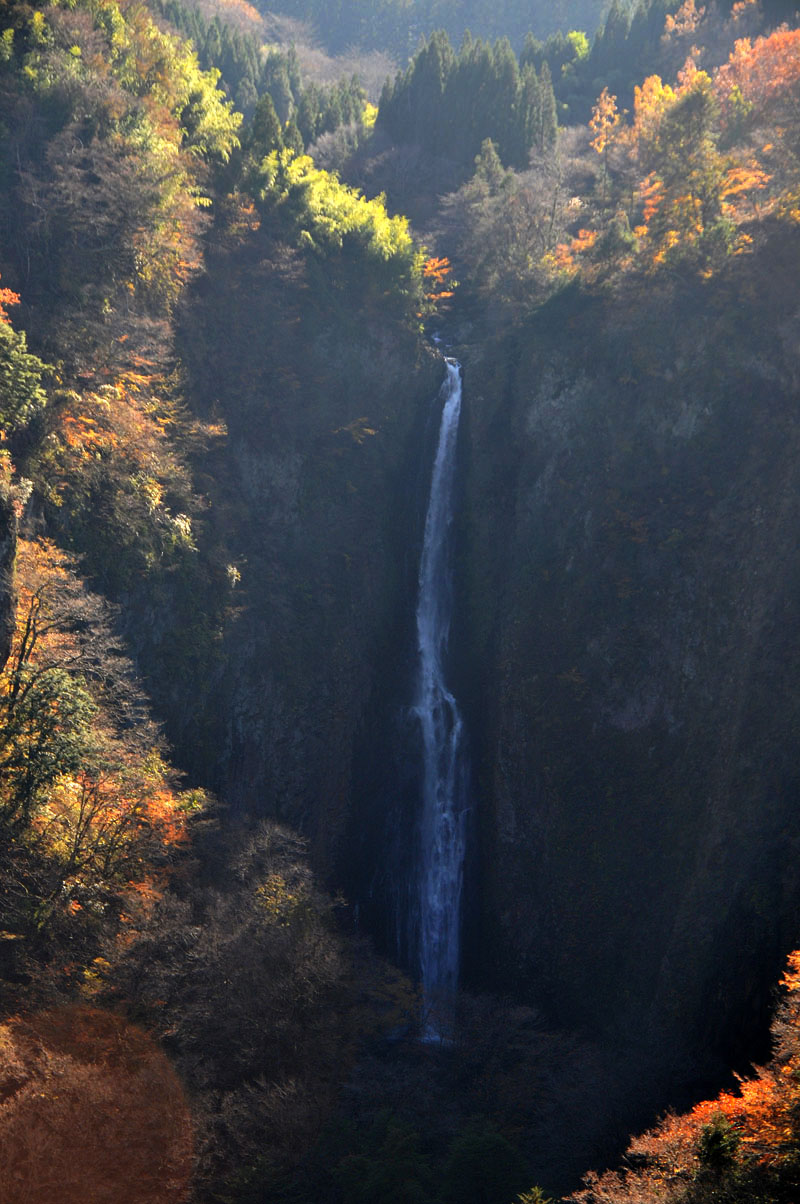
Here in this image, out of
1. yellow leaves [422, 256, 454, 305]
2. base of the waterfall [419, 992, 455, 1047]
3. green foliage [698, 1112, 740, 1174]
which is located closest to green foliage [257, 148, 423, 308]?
yellow leaves [422, 256, 454, 305]

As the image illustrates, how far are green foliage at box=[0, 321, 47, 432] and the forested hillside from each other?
0.17 m

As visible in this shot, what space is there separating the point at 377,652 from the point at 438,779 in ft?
19.3

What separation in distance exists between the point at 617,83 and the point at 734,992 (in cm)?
6002

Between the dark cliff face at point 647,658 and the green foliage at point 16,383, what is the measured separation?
17.5m

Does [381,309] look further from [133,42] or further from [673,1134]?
[673,1134]

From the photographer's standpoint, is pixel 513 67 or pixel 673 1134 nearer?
pixel 673 1134

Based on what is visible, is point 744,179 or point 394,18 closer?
point 744,179

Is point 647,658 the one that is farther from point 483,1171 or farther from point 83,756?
point 83,756

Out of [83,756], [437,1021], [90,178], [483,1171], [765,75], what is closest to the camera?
[483,1171]

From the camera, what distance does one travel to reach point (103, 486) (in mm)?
Result: 29125

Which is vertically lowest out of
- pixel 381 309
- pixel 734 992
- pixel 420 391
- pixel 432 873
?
pixel 734 992

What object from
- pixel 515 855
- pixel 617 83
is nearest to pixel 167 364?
pixel 515 855

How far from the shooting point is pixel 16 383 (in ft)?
85.1

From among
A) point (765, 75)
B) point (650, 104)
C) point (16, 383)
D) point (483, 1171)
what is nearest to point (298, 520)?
point (16, 383)
